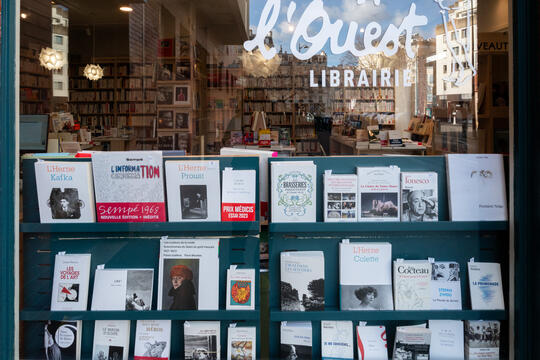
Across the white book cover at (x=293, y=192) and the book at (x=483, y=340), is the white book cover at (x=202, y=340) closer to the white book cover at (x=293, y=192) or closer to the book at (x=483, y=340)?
the white book cover at (x=293, y=192)

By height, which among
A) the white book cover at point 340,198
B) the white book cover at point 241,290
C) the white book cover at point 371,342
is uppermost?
the white book cover at point 340,198

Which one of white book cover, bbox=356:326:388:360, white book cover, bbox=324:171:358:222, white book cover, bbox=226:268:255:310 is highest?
white book cover, bbox=324:171:358:222

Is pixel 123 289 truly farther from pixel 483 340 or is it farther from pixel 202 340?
pixel 483 340

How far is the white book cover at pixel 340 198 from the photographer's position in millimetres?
2645

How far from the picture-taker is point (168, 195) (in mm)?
2645

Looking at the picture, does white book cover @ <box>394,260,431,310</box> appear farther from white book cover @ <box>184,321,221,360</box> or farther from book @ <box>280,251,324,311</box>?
white book cover @ <box>184,321,221,360</box>

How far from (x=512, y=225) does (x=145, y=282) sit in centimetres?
174

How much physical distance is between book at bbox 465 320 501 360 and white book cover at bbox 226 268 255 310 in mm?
1040

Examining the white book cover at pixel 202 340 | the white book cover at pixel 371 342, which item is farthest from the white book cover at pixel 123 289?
the white book cover at pixel 371 342

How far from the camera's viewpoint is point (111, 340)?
8.66 ft

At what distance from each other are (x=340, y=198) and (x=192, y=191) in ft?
2.34

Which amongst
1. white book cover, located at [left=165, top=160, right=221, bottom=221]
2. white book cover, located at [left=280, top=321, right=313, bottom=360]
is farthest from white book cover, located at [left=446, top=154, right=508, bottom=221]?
white book cover, located at [left=165, top=160, right=221, bottom=221]

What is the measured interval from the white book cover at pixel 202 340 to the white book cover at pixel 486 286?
48.4 inches

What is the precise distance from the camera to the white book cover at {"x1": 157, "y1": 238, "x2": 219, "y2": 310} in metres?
2.61
